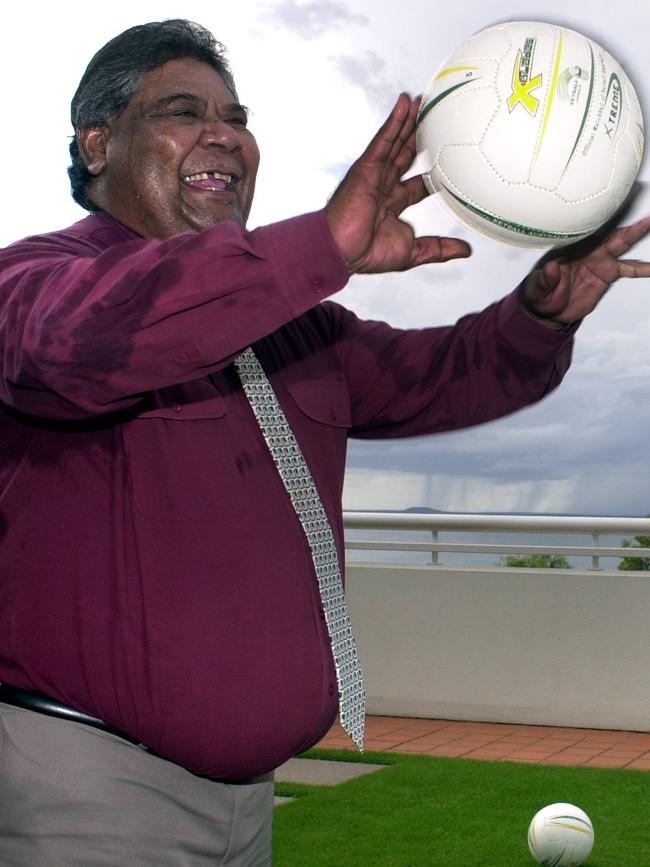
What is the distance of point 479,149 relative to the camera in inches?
70.7

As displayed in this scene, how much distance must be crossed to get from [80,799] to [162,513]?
43cm

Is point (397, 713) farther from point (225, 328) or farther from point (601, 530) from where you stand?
point (225, 328)

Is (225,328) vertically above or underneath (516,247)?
underneath

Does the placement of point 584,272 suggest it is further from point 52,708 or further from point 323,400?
point 52,708

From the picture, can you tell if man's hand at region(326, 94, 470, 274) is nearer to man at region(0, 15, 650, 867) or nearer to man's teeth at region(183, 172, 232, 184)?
man at region(0, 15, 650, 867)

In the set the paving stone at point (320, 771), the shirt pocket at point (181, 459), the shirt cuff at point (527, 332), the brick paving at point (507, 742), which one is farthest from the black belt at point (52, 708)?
the brick paving at point (507, 742)

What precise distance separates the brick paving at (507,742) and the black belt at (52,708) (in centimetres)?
442

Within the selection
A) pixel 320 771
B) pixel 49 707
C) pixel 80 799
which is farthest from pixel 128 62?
pixel 320 771

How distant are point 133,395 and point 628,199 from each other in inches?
38.5

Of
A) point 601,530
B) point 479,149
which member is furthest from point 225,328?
point 601,530

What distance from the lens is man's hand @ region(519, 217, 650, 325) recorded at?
2.11 meters

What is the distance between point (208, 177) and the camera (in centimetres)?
204

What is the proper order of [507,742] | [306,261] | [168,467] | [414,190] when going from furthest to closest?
1. [507,742]
2. [168,467]
3. [414,190]
4. [306,261]

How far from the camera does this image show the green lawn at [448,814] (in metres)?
4.38
